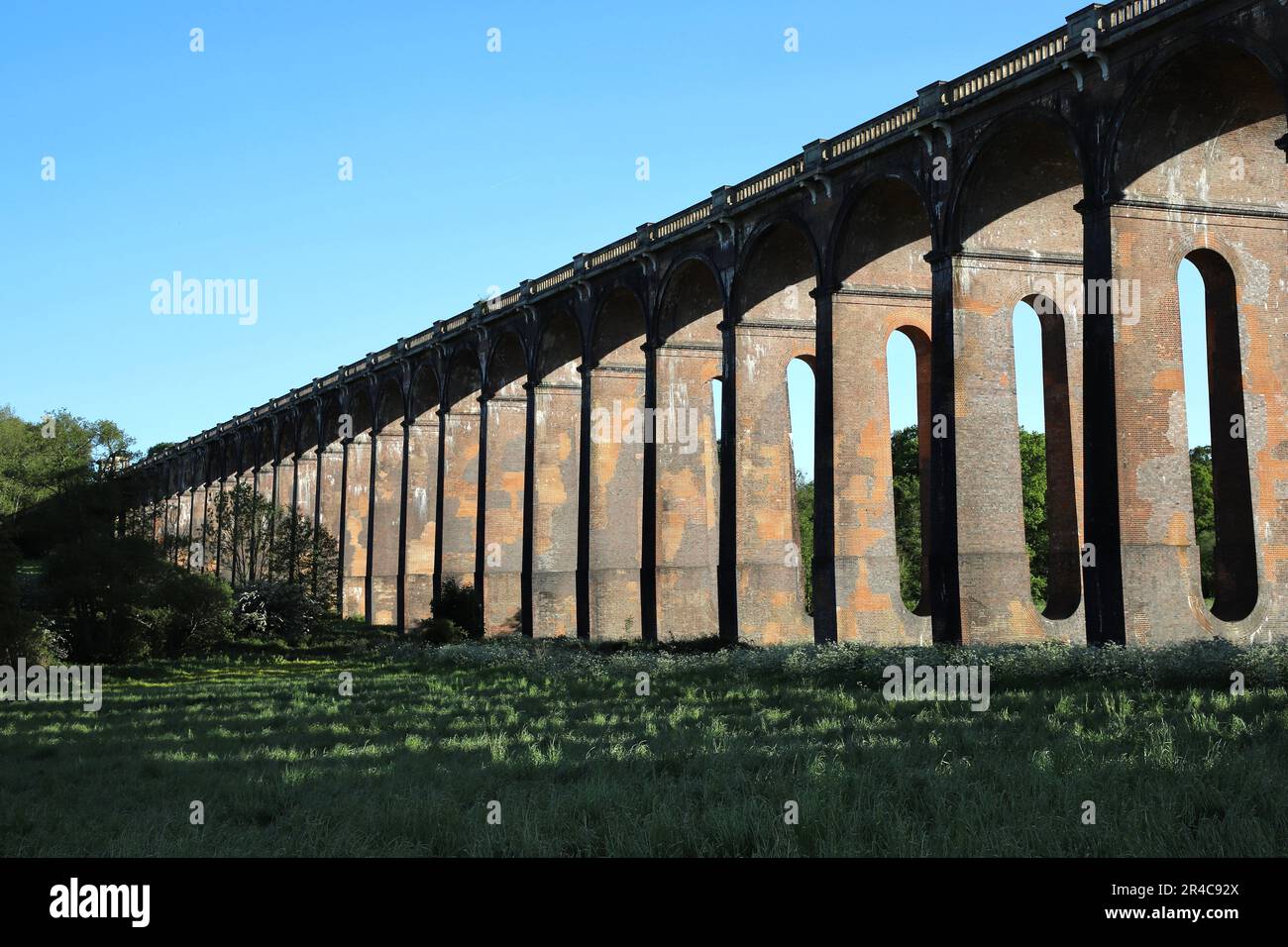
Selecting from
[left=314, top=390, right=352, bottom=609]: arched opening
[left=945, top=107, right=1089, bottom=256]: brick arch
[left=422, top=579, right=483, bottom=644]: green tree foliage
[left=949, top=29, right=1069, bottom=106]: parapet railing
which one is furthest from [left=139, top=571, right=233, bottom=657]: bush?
[left=949, top=29, right=1069, bottom=106]: parapet railing

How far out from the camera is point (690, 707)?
16.5 metres

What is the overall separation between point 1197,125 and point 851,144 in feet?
26.7

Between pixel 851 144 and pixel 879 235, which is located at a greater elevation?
pixel 851 144

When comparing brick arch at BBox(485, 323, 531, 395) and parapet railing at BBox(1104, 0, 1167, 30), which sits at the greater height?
parapet railing at BBox(1104, 0, 1167, 30)

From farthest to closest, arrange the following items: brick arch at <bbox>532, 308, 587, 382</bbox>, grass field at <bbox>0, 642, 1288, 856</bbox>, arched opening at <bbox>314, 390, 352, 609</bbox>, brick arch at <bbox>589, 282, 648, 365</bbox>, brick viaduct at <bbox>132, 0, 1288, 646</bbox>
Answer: arched opening at <bbox>314, 390, 352, 609</bbox> < brick arch at <bbox>532, 308, 587, 382</bbox> < brick arch at <bbox>589, 282, 648, 365</bbox> < brick viaduct at <bbox>132, 0, 1288, 646</bbox> < grass field at <bbox>0, 642, 1288, 856</bbox>

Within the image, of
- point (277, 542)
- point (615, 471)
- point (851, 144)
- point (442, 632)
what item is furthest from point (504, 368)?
point (851, 144)

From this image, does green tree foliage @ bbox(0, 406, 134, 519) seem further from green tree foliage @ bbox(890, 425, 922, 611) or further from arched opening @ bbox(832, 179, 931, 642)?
arched opening @ bbox(832, 179, 931, 642)

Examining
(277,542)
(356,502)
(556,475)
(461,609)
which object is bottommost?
(461,609)

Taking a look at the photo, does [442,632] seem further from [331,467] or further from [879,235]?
[331,467]

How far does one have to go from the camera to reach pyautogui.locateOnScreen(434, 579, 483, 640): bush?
41719 millimetres

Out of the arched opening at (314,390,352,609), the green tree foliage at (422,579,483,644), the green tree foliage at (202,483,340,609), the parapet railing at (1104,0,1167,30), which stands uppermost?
the parapet railing at (1104,0,1167,30)

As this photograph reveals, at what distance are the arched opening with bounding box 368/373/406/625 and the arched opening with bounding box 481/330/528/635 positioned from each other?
7.80m

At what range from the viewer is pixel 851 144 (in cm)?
2773

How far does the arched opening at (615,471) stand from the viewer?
37.0 metres
